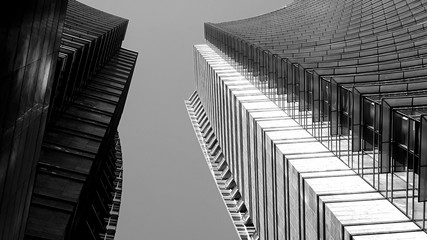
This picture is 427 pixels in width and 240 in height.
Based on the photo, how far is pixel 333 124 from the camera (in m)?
36.1

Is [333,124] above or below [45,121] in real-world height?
above

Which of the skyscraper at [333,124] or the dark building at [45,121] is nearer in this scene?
the dark building at [45,121]

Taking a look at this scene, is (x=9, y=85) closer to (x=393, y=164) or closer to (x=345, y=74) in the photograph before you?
(x=393, y=164)

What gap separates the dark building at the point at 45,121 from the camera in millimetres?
13328

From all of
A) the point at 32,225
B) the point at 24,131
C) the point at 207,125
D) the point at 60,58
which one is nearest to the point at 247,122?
the point at 60,58

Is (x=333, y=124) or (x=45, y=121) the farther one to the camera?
(x=333, y=124)

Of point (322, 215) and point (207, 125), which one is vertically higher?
point (207, 125)

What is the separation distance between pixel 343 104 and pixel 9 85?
24494mm

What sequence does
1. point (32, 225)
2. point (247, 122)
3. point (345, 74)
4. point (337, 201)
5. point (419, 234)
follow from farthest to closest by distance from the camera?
point (247, 122), point (345, 74), point (337, 201), point (419, 234), point (32, 225)

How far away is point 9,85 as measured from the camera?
1291 cm

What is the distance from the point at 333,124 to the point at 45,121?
20068 millimetres

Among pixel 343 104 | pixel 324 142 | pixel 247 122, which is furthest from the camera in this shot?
pixel 247 122

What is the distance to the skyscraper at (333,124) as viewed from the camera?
26.8 meters

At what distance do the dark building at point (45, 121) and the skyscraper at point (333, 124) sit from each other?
1144cm
